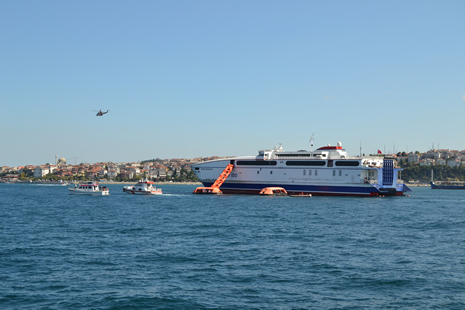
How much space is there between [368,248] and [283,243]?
4.55 m

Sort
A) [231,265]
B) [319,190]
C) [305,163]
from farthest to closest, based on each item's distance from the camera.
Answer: [305,163] → [319,190] → [231,265]

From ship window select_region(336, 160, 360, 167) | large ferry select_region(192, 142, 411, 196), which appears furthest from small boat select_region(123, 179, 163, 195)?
ship window select_region(336, 160, 360, 167)

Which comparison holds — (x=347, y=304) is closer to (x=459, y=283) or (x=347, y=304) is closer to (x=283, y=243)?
(x=459, y=283)

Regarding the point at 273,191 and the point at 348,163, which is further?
the point at 273,191

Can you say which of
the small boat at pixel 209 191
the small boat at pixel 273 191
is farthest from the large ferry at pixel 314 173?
the small boat at pixel 209 191

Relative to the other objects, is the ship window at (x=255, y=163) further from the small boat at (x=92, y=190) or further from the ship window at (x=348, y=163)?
the small boat at (x=92, y=190)

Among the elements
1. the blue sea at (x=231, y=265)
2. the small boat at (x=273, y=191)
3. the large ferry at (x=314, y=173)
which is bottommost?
the blue sea at (x=231, y=265)

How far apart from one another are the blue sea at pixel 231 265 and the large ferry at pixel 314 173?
3617 cm

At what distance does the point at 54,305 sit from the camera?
48.5ft

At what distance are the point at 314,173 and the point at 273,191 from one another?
7.06 meters

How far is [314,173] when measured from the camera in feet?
244

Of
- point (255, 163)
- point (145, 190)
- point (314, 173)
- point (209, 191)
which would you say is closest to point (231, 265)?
point (314, 173)

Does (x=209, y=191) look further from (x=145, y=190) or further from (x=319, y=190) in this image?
(x=319, y=190)

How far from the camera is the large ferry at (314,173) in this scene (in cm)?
7188
